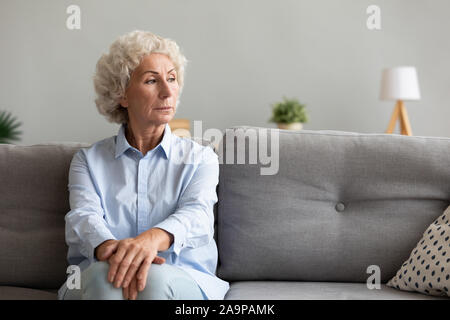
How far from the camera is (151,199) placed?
1.52m

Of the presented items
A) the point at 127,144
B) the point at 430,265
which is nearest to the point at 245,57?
the point at 127,144

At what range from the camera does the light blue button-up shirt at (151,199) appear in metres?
1.42

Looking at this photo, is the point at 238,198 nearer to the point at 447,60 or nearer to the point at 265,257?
the point at 265,257

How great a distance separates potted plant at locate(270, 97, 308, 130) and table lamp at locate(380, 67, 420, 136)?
671 mm

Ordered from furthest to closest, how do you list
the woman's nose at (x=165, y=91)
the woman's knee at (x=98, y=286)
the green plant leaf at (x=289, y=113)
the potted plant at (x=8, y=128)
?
the potted plant at (x=8, y=128) < the green plant leaf at (x=289, y=113) < the woman's nose at (x=165, y=91) < the woman's knee at (x=98, y=286)

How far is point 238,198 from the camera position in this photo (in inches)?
66.4

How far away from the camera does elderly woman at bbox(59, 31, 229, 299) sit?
1.34 metres

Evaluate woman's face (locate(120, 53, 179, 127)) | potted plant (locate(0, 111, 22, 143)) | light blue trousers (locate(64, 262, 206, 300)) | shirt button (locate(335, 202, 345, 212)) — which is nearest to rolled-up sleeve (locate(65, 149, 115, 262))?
light blue trousers (locate(64, 262, 206, 300))

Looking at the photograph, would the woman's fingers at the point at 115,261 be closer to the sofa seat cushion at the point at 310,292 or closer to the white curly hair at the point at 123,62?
the sofa seat cushion at the point at 310,292

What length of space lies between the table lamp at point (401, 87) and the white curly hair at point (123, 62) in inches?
110

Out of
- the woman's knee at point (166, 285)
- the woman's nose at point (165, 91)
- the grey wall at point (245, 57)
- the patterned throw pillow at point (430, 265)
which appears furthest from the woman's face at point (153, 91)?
the grey wall at point (245, 57)

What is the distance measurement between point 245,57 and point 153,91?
120 inches

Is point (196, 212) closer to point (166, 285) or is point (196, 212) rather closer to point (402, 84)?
point (166, 285)

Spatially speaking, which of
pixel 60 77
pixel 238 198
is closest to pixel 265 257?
pixel 238 198
